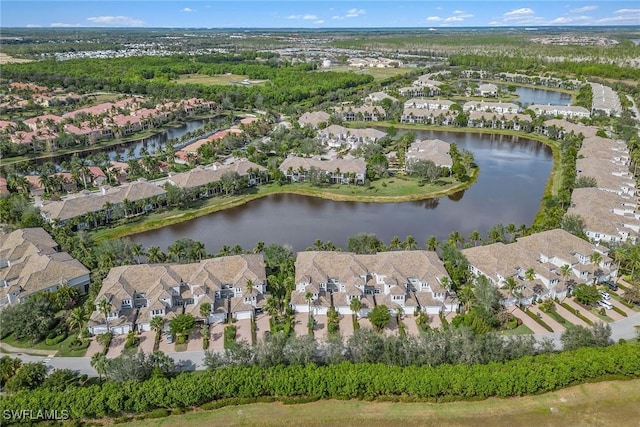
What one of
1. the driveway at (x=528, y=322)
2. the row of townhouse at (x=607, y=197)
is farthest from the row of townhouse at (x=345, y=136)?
the driveway at (x=528, y=322)

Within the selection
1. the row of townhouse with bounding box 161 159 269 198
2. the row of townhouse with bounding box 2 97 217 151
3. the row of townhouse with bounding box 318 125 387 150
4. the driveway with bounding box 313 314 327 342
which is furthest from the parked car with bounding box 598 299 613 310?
the row of townhouse with bounding box 2 97 217 151

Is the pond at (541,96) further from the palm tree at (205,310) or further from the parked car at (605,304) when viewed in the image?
the palm tree at (205,310)

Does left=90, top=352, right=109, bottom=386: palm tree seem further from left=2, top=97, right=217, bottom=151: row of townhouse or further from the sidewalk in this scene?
left=2, top=97, right=217, bottom=151: row of townhouse

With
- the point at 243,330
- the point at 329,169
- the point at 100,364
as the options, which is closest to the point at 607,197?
the point at 329,169

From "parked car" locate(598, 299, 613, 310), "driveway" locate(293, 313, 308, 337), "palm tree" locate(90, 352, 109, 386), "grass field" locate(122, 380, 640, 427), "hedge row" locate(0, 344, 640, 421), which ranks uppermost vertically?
"palm tree" locate(90, 352, 109, 386)

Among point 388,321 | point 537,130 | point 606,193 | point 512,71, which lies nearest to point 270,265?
point 388,321

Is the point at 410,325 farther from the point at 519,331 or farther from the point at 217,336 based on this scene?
the point at 217,336
